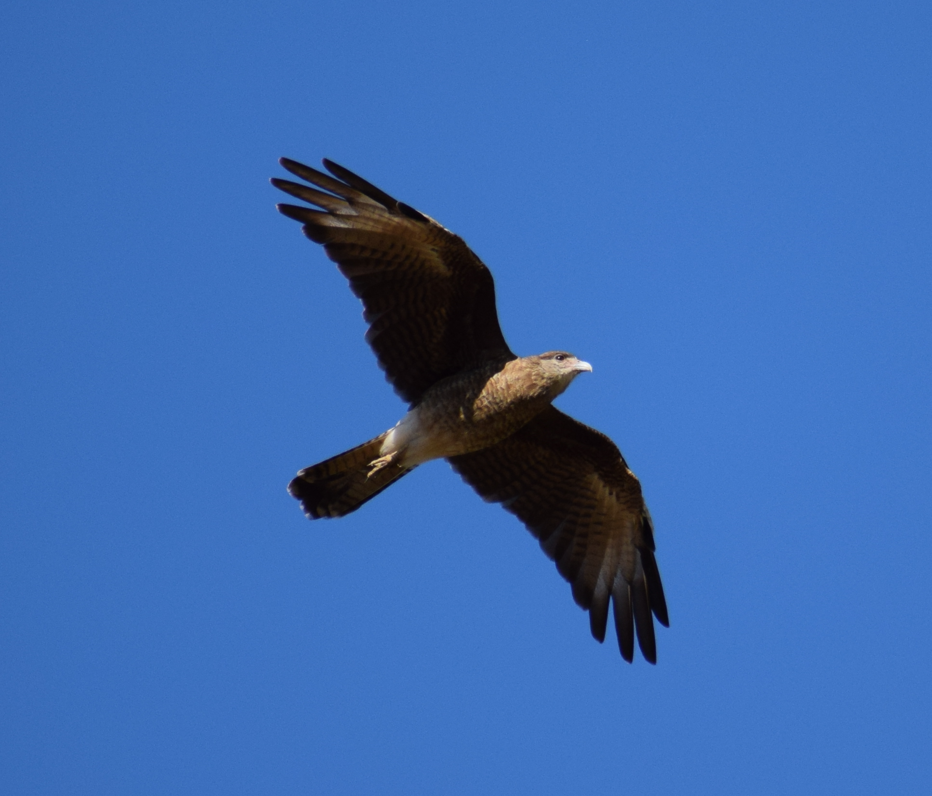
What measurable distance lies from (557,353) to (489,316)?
59 centimetres

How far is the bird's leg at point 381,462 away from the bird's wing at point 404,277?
48cm

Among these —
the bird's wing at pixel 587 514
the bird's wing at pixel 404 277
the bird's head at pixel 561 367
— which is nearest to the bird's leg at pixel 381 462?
the bird's wing at pixel 404 277

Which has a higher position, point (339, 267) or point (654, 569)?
point (339, 267)

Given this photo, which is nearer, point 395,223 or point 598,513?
point 395,223

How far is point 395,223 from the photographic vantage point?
9281 mm

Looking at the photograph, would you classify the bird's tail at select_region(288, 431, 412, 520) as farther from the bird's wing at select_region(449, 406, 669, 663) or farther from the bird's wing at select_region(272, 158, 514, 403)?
the bird's wing at select_region(449, 406, 669, 663)

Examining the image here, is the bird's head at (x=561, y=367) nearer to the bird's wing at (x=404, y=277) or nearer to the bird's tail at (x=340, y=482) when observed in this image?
the bird's wing at (x=404, y=277)

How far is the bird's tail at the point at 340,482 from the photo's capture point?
32.5ft

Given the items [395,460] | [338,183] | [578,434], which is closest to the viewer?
[338,183]

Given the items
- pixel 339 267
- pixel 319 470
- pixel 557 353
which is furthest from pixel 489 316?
pixel 319 470

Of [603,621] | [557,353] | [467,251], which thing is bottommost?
[603,621]

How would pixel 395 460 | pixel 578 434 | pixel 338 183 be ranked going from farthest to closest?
1. pixel 578 434
2. pixel 395 460
3. pixel 338 183

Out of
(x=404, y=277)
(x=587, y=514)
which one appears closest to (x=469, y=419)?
(x=404, y=277)

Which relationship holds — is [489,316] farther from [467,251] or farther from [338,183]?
[338,183]
